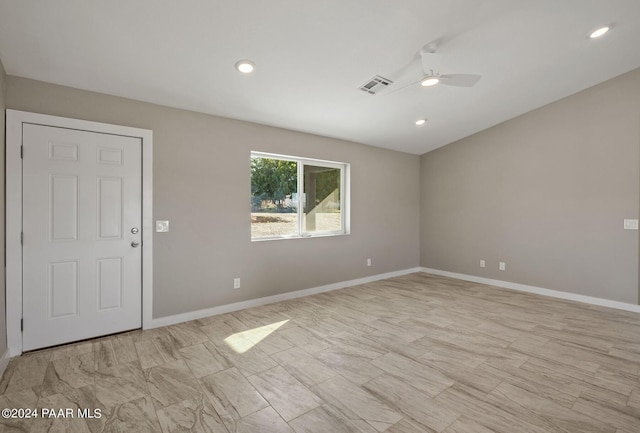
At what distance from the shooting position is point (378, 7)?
7.61ft

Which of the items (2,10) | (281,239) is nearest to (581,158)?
(281,239)

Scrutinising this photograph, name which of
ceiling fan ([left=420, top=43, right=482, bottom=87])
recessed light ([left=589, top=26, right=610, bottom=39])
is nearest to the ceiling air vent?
ceiling fan ([left=420, top=43, right=482, bottom=87])

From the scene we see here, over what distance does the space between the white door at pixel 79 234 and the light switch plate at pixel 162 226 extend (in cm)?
18

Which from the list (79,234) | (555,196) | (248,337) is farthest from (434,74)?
(79,234)

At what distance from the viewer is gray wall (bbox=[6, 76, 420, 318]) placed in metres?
3.11

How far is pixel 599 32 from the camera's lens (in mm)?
3000

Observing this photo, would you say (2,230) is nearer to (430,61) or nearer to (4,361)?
(4,361)

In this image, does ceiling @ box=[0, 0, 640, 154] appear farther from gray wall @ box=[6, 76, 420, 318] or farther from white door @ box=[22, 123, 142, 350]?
white door @ box=[22, 123, 142, 350]

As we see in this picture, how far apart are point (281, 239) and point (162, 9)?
2.95m

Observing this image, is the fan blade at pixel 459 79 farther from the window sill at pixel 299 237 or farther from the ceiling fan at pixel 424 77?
the window sill at pixel 299 237

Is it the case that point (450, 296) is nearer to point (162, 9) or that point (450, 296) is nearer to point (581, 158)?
point (581, 158)

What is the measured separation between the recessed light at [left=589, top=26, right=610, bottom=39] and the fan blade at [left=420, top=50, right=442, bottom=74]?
1.58 metres

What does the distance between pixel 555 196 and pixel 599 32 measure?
7.86ft

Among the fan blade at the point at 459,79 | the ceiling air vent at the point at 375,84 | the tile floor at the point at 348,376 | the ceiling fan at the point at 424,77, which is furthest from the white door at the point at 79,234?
the fan blade at the point at 459,79
